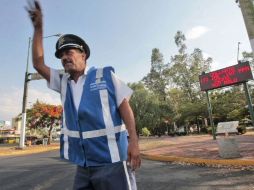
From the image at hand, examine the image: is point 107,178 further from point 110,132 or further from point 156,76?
point 156,76

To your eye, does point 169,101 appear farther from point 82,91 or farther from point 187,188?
point 82,91

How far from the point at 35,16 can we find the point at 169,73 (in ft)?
174

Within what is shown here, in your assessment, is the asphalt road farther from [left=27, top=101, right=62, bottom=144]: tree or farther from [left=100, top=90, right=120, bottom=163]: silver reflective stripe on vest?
[left=27, top=101, right=62, bottom=144]: tree

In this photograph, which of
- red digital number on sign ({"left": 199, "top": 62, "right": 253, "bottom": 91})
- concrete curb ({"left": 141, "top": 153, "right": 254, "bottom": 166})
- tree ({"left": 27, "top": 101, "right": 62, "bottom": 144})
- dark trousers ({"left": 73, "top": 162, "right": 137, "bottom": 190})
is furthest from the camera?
tree ({"left": 27, "top": 101, "right": 62, "bottom": 144})

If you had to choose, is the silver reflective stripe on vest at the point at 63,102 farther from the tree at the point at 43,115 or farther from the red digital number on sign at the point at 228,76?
the tree at the point at 43,115

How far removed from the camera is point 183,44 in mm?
51312

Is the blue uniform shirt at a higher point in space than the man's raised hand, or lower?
lower

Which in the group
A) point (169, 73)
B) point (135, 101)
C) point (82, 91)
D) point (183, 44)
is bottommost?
point (82, 91)

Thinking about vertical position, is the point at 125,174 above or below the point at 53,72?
below

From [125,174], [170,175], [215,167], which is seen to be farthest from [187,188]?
[125,174]

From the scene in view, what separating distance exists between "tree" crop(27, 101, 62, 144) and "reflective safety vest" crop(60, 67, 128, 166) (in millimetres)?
33582

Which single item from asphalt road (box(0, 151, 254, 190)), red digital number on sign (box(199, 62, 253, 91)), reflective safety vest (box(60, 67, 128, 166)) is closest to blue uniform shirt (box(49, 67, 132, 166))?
reflective safety vest (box(60, 67, 128, 166))

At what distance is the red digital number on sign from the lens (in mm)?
17594

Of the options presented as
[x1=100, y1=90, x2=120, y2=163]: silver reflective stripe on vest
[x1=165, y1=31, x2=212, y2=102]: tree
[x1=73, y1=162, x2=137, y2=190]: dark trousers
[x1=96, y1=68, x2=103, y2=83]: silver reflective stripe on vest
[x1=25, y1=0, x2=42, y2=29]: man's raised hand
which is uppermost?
[x1=165, y1=31, x2=212, y2=102]: tree
